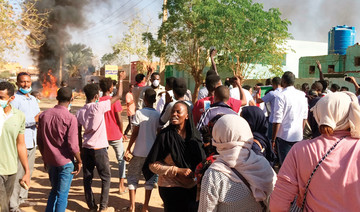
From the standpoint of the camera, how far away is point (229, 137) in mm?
2631

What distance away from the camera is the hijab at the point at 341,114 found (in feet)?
7.36

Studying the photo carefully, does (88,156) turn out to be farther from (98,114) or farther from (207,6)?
(207,6)

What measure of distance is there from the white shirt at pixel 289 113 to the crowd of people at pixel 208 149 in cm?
2

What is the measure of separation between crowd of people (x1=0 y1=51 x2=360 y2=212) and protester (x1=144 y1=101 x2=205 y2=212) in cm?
1

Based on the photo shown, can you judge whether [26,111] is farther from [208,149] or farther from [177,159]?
[208,149]

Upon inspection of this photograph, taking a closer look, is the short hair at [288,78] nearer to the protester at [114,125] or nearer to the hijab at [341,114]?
the protester at [114,125]

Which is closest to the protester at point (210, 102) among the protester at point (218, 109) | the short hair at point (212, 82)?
the short hair at point (212, 82)

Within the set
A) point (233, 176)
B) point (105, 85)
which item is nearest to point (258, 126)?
point (233, 176)

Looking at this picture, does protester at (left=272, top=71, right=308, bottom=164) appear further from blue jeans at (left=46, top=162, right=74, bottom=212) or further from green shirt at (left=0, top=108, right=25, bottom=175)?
green shirt at (left=0, top=108, right=25, bottom=175)

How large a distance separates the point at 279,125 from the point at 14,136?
153 inches

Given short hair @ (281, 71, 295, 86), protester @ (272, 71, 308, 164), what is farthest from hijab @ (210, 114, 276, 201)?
short hair @ (281, 71, 295, 86)

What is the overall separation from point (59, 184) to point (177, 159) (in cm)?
178

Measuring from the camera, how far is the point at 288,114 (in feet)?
19.1

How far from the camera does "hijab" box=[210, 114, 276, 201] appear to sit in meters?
2.60
